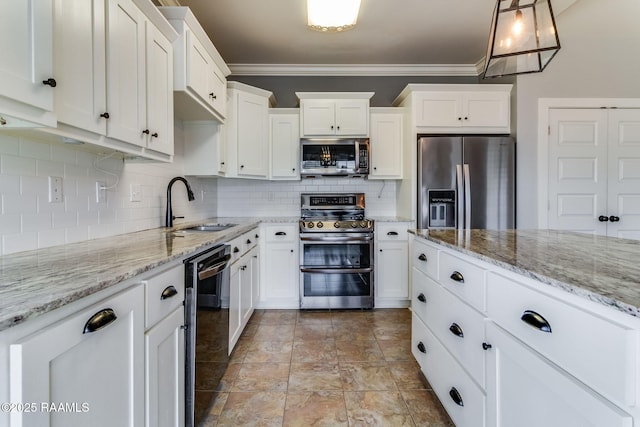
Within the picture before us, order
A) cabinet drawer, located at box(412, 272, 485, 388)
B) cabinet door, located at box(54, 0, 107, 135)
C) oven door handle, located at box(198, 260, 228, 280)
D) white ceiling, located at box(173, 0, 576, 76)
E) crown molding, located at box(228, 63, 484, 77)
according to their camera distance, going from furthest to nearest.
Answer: crown molding, located at box(228, 63, 484, 77) → white ceiling, located at box(173, 0, 576, 76) → oven door handle, located at box(198, 260, 228, 280) → cabinet drawer, located at box(412, 272, 485, 388) → cabinet door, located at box(54, 0, 107, 135)

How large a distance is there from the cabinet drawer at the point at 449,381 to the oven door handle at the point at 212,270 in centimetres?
125

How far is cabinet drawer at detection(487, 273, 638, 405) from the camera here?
2.06ft

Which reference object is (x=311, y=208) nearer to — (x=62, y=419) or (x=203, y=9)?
(x=203, y=9)

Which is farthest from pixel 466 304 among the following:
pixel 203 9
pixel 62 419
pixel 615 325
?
pixel 203 9

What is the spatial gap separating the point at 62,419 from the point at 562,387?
1.21m

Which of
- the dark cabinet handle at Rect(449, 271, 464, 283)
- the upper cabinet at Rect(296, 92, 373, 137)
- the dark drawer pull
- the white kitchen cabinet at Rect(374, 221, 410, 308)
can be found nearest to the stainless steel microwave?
the upper cabinet at Rect(296, 92, 373, 137)

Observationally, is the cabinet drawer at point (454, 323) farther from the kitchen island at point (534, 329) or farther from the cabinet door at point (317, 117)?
the cabinet door at point (317, 117)

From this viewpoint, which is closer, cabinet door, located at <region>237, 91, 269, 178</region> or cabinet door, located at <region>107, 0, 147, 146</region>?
cabinet door, located at <region>107, 0, 147, 146</region>

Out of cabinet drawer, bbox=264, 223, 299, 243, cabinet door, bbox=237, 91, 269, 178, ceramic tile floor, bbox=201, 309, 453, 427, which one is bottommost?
ceramic tile floor, bbox=201, 309, 453, 427

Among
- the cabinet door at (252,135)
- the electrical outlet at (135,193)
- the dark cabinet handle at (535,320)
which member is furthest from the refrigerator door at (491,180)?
the electrical outlet at (135,193)

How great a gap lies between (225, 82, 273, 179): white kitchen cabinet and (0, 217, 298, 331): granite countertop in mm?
1704

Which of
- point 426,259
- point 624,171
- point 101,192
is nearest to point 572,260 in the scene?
point 426,259

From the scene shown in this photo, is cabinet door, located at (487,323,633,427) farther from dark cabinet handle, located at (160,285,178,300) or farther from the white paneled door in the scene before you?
the white paneled door

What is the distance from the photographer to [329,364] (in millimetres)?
2145
